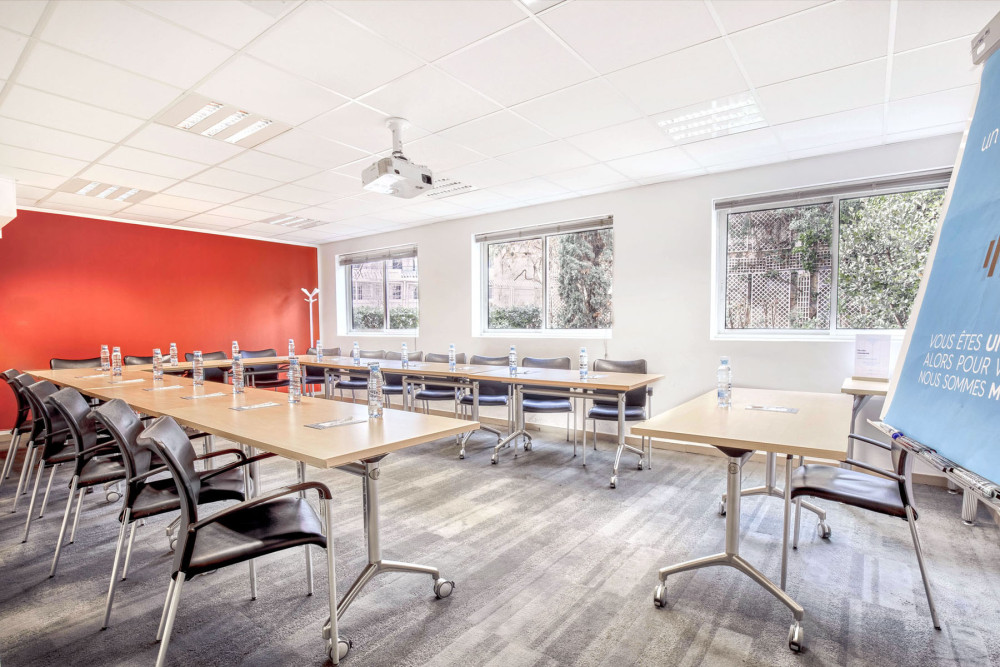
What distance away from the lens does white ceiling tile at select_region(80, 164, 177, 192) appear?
4.50m

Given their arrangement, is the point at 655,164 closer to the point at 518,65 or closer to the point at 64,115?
the point at 518,65

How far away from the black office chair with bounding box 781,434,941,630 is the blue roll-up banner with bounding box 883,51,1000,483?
79cm

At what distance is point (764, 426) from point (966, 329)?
121 cm

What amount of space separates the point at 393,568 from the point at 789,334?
4.22 m

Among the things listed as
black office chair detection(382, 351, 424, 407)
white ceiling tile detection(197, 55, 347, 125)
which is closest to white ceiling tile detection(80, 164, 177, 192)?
white ceiling tile detection(197, 55, 347, 125)

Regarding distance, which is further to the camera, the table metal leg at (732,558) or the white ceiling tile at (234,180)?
the white ceiling tile at (234,180)

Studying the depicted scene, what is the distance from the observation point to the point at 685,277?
5016mm

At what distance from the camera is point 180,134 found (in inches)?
144

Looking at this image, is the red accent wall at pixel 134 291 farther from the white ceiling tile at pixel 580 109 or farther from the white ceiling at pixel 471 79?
the white ceiling tile at pixel 580 109

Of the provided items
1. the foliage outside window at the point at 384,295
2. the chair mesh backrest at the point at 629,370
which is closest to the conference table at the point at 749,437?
the chair mesh backrest at the point at 629,370

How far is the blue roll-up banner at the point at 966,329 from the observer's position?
0.99m

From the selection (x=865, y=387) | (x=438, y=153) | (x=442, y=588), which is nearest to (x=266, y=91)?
(x=438, y=153)

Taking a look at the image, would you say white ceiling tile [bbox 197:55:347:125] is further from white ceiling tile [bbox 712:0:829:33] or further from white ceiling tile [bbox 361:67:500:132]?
white ceiling tile [bbox 712:0:829:33]

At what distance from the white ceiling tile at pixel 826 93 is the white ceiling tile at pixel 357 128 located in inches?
96.7
